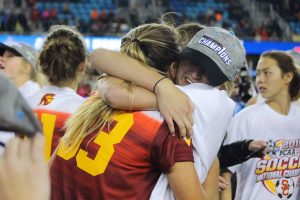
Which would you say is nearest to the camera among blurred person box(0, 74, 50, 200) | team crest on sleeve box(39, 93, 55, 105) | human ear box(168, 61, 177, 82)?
blurred person box(0, 74, 50, 200)

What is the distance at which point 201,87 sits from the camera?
1802 mm

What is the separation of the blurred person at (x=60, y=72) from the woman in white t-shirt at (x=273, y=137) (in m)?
0.97

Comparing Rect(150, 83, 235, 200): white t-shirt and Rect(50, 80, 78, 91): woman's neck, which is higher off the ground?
Rect(150, 83, 235, 200): white t-shirt

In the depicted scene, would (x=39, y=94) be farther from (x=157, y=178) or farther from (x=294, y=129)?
(x=294, y=129)

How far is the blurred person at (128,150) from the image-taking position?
1616 millimetres

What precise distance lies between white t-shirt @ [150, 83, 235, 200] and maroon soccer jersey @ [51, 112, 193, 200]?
4 cm

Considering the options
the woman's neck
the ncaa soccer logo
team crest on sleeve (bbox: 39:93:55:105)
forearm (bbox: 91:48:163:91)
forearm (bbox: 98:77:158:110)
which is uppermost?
forearm (bbox: 91:48:163:91)

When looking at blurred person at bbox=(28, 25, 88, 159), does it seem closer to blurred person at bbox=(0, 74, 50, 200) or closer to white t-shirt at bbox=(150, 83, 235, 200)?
white t-shirt at bbox=(150, 83, 235, 200)

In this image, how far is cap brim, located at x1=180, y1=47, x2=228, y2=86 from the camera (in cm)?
178

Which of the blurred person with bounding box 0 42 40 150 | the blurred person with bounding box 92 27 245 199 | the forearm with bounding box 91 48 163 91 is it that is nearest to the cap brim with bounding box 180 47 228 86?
the blurred person with bounding box 92 27 245 199

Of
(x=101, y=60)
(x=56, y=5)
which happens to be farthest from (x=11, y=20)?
(x=101, y=60)

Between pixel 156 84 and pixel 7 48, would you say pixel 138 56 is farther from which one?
pixel 7 48

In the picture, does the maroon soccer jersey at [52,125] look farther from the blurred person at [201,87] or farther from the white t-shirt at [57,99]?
the blurred person at [201,87]

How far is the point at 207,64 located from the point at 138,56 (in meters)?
0.23
